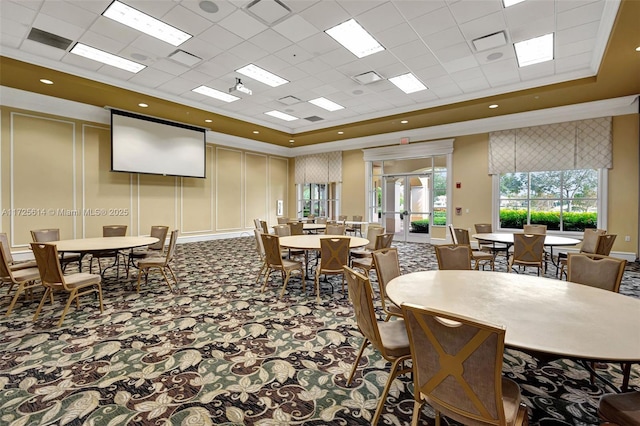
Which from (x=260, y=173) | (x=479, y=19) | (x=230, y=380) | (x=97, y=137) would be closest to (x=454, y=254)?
(x=230, y=380)

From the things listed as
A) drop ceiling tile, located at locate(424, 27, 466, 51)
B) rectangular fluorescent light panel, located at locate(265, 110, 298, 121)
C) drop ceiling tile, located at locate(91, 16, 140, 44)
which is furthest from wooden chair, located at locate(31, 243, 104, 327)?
rectangular fluorescent light panel, located at locate(265, 110, 298, 121)

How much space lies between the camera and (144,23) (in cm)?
447

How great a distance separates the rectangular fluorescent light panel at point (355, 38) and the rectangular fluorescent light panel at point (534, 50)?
2.36m

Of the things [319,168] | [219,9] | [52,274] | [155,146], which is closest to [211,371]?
[52,274]

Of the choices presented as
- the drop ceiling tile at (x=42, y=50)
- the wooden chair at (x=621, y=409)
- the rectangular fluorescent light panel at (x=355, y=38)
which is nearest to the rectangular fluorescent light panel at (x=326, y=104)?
the rectangular fluorescent light panel at (x=355, y=38)

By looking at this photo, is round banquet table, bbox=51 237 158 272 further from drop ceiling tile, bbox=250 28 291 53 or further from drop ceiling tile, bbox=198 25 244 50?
drop ceiling tile, bbox=250 28 291 53

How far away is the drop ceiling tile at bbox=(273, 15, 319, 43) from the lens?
14.3ft

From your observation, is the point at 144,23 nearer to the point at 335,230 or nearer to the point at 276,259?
the point at 276,259

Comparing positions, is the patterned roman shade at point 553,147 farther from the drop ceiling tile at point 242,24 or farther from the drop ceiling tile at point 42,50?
the drop ceiling tile at point 42,50

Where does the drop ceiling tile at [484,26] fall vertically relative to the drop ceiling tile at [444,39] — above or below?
below

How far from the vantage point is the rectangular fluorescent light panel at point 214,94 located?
23.1ft

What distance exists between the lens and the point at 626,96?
21.8ft

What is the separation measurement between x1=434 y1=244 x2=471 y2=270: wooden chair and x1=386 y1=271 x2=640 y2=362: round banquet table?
60 cm

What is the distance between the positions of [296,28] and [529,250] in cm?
500
